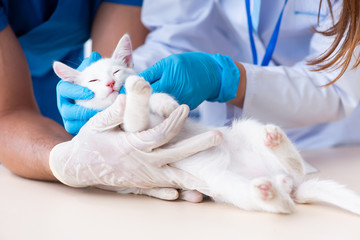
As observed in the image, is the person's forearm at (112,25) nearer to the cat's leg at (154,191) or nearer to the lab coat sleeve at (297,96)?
the lab coat sleeve at (297,96)

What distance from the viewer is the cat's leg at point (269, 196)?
2.49 ft

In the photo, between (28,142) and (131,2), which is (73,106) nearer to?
(28,142)

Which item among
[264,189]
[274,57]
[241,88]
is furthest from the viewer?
[274,57]

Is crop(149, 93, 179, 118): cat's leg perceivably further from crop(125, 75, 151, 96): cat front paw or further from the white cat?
crop(125, 75, 151, 96): cat front paw

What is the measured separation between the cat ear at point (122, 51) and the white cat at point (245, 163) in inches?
3.9

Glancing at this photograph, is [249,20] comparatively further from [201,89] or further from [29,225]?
[29,225]

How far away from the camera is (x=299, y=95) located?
4.43 feet

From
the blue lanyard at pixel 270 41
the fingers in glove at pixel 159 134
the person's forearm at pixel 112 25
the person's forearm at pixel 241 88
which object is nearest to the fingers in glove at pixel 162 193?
the fingers in glove at pixel 159 134

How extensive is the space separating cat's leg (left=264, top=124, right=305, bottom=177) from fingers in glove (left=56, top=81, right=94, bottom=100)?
457 millimetres

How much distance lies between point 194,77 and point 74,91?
0.33 metres

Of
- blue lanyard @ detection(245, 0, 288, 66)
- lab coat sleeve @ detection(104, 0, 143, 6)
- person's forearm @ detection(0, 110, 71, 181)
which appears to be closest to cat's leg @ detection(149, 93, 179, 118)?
person's forearm @ detection(0, 110, 71, 181)

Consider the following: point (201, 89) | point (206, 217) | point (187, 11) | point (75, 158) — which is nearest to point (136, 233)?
point (206, 217)

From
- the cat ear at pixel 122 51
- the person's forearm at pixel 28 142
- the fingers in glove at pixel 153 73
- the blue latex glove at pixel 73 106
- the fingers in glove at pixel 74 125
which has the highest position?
the cat ear at pixel 122 51

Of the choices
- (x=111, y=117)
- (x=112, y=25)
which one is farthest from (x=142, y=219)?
(x=112, y=25)
